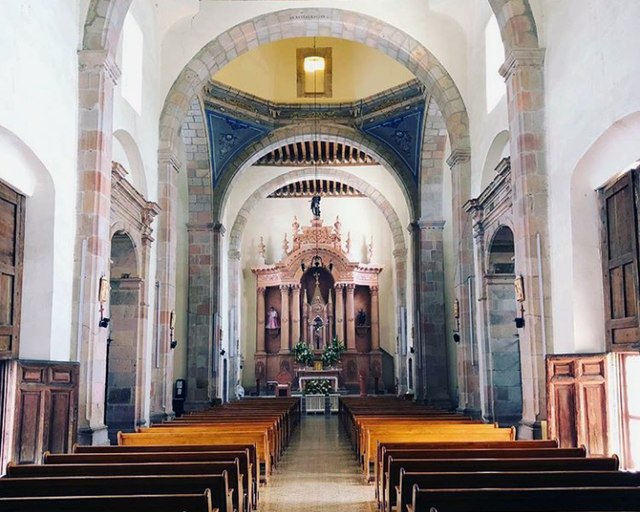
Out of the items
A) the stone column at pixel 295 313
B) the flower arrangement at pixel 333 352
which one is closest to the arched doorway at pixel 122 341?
the flower arrangement at pixel 333 352

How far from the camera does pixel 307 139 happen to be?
21047 mm

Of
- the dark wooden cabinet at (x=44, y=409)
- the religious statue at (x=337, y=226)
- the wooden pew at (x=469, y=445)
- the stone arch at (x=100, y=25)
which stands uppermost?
the religious statue at (x=337, y=226)

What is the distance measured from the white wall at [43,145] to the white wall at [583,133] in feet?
19.9

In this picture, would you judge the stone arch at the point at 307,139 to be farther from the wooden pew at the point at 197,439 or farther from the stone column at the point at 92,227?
the wooden pew at the point at 197,439

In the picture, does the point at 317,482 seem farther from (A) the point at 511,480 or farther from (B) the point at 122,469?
(A) the point at 511,480

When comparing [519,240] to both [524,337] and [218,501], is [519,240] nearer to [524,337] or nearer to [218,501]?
[524,337]

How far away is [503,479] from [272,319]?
23.2 m

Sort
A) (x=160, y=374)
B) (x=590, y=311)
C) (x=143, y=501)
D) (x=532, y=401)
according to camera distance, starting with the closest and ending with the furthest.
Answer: (x=143, y=501) → (x=590, y=311) → (x=532, y=401) → (x=160, y=374)

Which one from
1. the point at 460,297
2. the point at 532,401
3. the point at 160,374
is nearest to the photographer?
the point at 532,401

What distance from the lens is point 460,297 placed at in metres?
14.4

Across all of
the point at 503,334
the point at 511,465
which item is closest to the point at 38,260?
the point at 511,465

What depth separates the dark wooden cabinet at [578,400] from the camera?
8.02 m

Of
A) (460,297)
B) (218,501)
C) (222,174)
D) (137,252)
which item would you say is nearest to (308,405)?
(222,174)

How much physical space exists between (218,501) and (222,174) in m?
15.3
